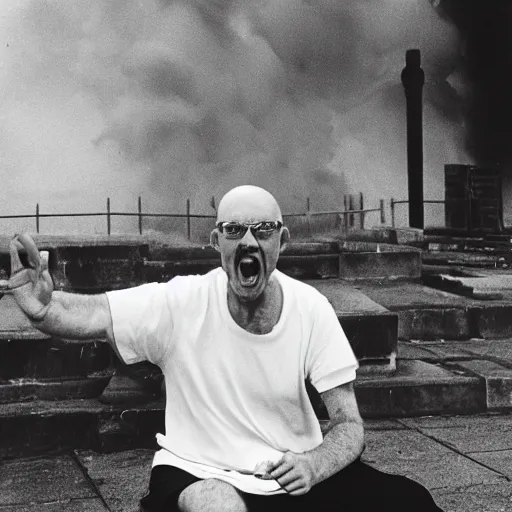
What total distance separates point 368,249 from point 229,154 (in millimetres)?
4561

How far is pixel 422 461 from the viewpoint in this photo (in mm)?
4066

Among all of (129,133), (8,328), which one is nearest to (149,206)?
(129,133)

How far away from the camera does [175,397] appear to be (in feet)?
7.61

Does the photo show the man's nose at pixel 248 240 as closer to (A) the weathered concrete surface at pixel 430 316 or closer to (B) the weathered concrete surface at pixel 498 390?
(B) the weathered concrete surface at pixel 498 390

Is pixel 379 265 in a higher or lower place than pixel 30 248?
lower

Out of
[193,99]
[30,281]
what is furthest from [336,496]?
[193,99]

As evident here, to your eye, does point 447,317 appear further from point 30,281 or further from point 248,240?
point 30,281

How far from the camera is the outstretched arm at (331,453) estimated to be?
2104mm

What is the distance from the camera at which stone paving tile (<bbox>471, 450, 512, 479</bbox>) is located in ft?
12.9

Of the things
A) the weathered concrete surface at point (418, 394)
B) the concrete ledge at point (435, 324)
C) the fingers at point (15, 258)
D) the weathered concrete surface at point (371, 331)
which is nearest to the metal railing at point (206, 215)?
the concrete ledge at point (435, 324)

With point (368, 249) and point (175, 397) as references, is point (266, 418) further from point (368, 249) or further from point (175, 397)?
point (368, 249)

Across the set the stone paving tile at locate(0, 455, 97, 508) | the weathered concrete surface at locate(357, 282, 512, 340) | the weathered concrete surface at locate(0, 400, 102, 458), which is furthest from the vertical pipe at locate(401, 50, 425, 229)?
the stone paving tile at locate(0, 455, 97, 508)

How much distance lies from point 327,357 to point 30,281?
0.72m

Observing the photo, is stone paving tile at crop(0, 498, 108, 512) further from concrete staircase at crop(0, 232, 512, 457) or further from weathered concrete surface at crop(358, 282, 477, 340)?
weathered concrete surface at crop(358, 282, 477, 340)
